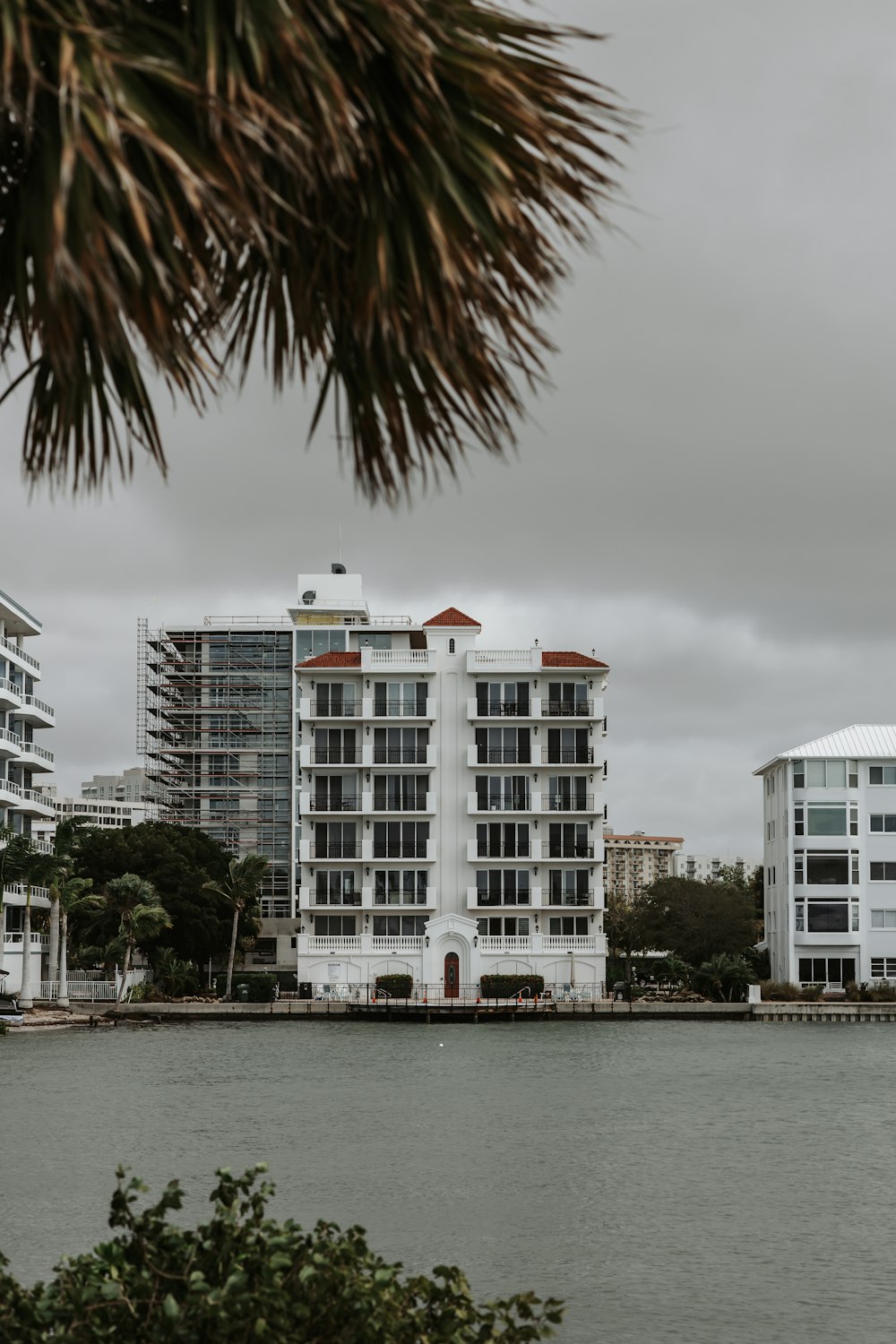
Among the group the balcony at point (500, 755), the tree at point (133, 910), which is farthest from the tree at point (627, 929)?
the tree at point (133, 910)

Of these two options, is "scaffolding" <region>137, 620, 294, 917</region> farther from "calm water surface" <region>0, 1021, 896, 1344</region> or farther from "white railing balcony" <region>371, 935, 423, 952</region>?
"calm water surface" <region>0, 1021, 896, 1344</region>

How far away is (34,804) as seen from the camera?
93.8 metres

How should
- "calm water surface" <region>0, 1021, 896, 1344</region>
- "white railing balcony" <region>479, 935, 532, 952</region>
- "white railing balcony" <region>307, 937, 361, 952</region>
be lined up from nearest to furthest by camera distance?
1. "calm water surface" <region>0, 1021, 896, 1344</region>
2. "white railing balcony" <region>479, 935, 532, 952</region>
3. "white railing balcony" <region>307, 937, 361, 952</region>

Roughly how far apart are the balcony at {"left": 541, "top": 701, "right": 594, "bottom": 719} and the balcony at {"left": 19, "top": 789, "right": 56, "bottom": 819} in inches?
1245

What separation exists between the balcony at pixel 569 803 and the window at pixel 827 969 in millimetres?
16743

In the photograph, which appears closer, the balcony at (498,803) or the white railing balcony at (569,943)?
the white railing balcony at (569,943)

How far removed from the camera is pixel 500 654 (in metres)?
94.9

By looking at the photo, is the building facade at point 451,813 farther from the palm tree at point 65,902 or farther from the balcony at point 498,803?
the palm tree at point 65,902

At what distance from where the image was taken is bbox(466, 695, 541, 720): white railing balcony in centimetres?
9338

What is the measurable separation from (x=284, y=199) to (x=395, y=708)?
90.4 m

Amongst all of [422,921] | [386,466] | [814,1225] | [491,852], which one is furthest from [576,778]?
[386,466]

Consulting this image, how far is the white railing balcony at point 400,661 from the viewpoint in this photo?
3698 inches

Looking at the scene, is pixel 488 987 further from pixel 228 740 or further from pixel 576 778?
pixel 228 740

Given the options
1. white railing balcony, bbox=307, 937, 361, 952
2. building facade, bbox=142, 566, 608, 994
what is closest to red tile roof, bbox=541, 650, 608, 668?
building facade, bbox=142, 566, 608, 994
